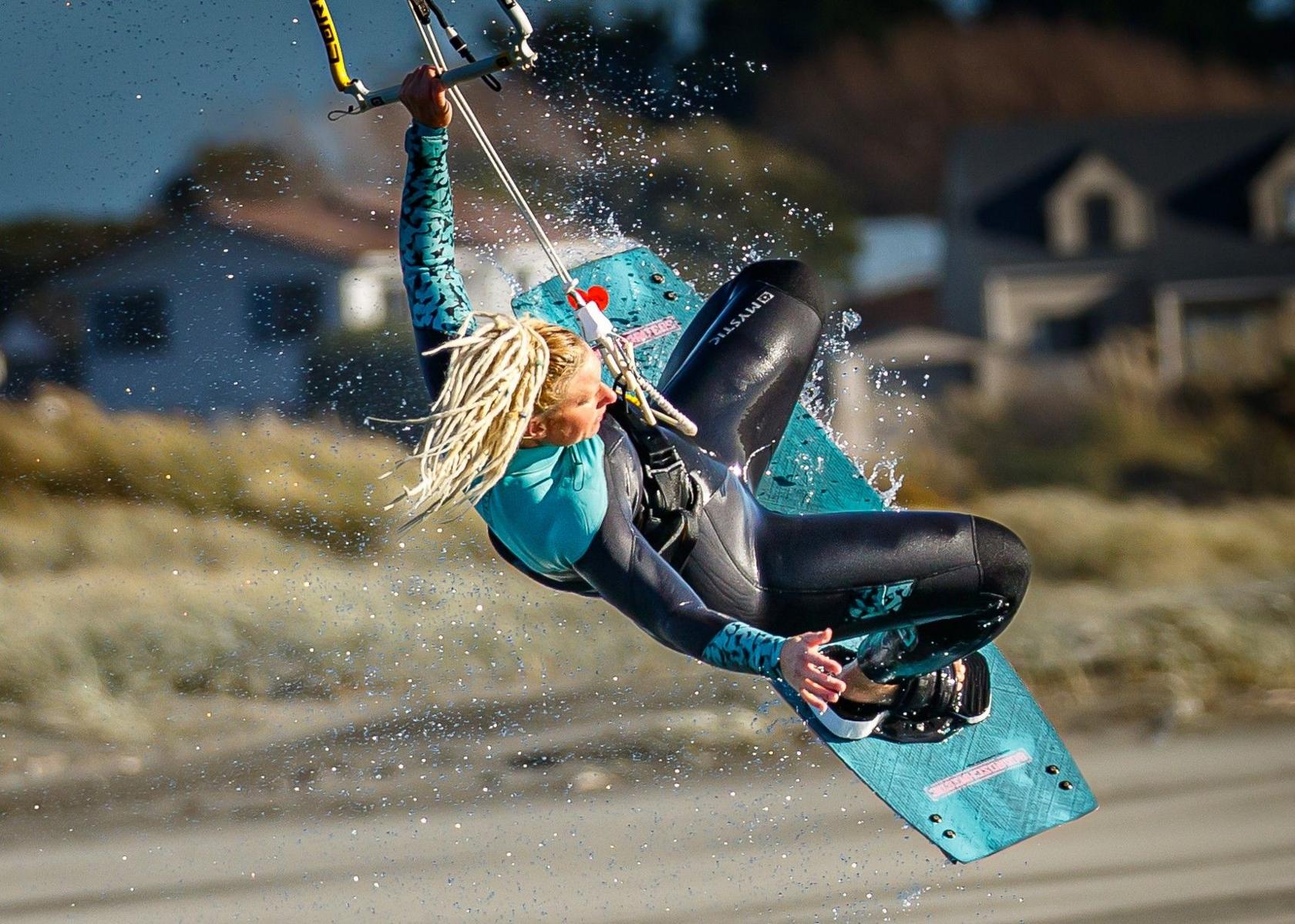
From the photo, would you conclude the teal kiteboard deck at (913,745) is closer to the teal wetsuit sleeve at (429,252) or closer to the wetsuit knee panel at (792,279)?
the wetsuit knee panel at (792,279)

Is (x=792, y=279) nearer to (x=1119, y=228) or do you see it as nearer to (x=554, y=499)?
(x=554, y=499)

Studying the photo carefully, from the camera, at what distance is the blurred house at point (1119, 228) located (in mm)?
19500

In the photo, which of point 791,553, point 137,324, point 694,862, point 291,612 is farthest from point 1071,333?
point 791,553

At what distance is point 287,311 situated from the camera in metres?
5.93

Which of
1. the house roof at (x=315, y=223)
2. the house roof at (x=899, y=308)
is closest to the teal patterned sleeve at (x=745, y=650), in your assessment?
the house roof at (x=315, y=223)

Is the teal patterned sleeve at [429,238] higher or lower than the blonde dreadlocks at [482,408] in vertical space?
higher

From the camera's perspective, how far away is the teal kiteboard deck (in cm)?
380

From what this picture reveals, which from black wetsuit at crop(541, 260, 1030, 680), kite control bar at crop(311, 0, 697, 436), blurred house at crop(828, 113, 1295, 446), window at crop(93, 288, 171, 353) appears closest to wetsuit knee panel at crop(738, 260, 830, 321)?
black wetsuit at crop(541, 260, 1030, 680)

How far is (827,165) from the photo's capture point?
25.6 meters

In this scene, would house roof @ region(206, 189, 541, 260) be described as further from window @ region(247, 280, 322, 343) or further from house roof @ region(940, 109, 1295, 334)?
house roof @ region(940, 109, 1295, 334)

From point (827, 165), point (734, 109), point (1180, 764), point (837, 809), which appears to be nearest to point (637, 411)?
point (837, 809)

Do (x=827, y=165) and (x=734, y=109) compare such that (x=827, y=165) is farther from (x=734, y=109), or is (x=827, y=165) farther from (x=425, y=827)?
(x=425, y=827)

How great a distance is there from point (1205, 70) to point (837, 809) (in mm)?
25204

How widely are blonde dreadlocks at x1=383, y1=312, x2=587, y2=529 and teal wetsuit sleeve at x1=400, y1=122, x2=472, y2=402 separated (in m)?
0.07
